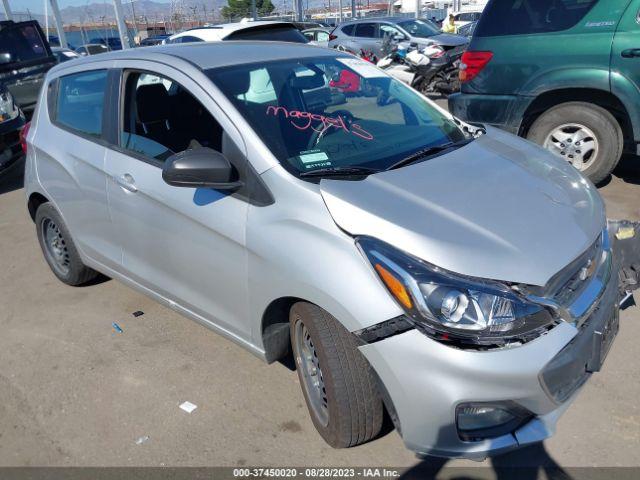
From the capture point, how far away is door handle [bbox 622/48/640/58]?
4720 mm

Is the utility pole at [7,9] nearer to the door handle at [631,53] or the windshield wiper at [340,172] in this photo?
the door handle at [631,53]

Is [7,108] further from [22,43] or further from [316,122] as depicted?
[316,122]

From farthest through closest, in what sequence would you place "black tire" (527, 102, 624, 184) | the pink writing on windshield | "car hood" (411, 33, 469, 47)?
"car hood" (411, 33, 469, 47) < "black tire" (527, 102, 624, 184) < the pink writing on windshield

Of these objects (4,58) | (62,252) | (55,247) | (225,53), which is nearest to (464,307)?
(225,53)

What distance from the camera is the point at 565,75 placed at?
507cm

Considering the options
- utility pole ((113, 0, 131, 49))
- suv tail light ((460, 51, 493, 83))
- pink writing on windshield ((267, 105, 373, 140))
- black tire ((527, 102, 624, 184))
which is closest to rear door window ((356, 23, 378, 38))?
utility pole ((113, 0, 131, 49))

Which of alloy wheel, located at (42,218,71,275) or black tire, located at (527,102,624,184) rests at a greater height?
black tire, located at (527,102,624,184)

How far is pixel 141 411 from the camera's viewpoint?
9.66 feet

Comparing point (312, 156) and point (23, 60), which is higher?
point (312, 156)

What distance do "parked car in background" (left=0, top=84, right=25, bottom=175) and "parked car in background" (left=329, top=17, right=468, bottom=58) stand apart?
9.36m

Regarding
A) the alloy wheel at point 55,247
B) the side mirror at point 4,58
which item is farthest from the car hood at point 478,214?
the side mirror at point 4,58

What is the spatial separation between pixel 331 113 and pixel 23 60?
8625 millimetres

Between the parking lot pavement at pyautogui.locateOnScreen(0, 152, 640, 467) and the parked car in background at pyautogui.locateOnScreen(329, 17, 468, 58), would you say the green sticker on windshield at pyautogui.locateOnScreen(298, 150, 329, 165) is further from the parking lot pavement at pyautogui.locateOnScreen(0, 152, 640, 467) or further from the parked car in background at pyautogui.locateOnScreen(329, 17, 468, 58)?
the parked car in background at pyautogui.locateOnScreen(329, 17, 468, 58)

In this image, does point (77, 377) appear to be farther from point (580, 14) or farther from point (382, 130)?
point (580, 14)
